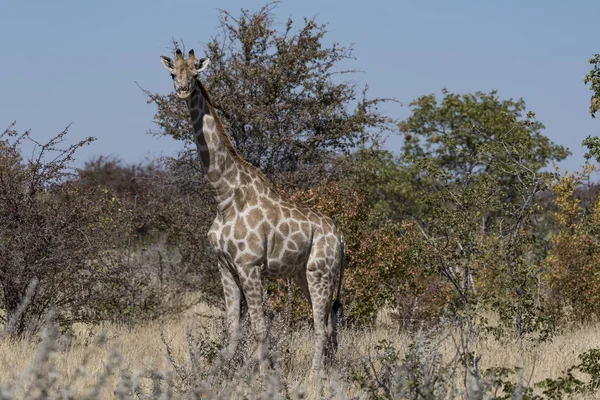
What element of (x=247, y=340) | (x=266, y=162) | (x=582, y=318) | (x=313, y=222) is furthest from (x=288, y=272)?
(x=582, y=318)

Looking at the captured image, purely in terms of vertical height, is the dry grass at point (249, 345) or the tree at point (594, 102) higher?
the tree at point (594, 102)

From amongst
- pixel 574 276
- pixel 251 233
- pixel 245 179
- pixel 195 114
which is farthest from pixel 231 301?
pixel 574 276

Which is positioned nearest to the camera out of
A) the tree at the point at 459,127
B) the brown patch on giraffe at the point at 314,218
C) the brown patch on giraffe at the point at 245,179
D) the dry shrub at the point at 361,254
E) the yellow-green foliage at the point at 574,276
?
the brown patch on giraffe at the point at 245,179

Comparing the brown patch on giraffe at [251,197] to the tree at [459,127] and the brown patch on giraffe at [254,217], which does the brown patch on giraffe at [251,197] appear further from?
the tree at [459,127]

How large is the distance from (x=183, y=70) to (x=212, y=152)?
87 centimetres

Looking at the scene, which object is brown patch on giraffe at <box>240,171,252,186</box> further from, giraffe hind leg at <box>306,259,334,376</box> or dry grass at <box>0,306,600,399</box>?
dry grass at <box>0,306,600,399</box>

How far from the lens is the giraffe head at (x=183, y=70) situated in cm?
892

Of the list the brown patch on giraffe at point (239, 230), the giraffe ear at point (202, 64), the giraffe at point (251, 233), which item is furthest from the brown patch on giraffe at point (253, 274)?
the giraffe ear at point (202, 64)

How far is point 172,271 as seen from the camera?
57.0 ft

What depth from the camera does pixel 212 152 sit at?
30.4ft

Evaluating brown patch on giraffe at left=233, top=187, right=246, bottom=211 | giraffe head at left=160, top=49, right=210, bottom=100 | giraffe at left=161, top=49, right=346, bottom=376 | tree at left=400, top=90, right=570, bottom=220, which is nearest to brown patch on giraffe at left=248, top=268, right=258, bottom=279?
giraffe at left=161, top=49, right=346, bottom=376

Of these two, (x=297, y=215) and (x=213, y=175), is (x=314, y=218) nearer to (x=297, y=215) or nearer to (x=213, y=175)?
(x=297, y=215)

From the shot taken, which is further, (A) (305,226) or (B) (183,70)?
(A) (305,226)

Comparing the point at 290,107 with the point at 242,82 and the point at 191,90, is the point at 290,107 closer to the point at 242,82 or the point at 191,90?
the point at 242,82
